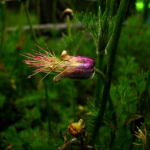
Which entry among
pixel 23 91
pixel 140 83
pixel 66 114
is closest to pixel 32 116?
pixel 66 114

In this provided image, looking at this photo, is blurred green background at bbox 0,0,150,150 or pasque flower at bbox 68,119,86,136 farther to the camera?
blurred green background at bbox 0,0,150,150

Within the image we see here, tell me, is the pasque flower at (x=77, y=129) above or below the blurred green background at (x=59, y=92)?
above

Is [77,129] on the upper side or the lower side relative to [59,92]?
upper

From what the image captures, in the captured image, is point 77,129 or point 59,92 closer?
point 77,129

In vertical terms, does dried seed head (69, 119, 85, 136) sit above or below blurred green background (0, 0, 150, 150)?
above

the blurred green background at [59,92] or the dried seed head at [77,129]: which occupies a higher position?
the dried seed head at [77,129]

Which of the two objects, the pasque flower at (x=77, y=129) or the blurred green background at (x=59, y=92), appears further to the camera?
the blurred green background at (x=59, y=92)

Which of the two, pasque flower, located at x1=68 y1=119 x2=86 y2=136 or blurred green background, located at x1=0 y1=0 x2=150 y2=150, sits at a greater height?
pasque flower, located at x1=68 y1=119 x2=86 y2=136

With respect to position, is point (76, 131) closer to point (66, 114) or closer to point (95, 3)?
point (95, 3)

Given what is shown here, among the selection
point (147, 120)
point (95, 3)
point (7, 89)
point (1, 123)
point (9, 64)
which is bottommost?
point (1, 123)

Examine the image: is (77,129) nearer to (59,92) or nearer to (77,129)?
(77,129)

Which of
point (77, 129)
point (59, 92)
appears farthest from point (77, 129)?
point (59, 92)
